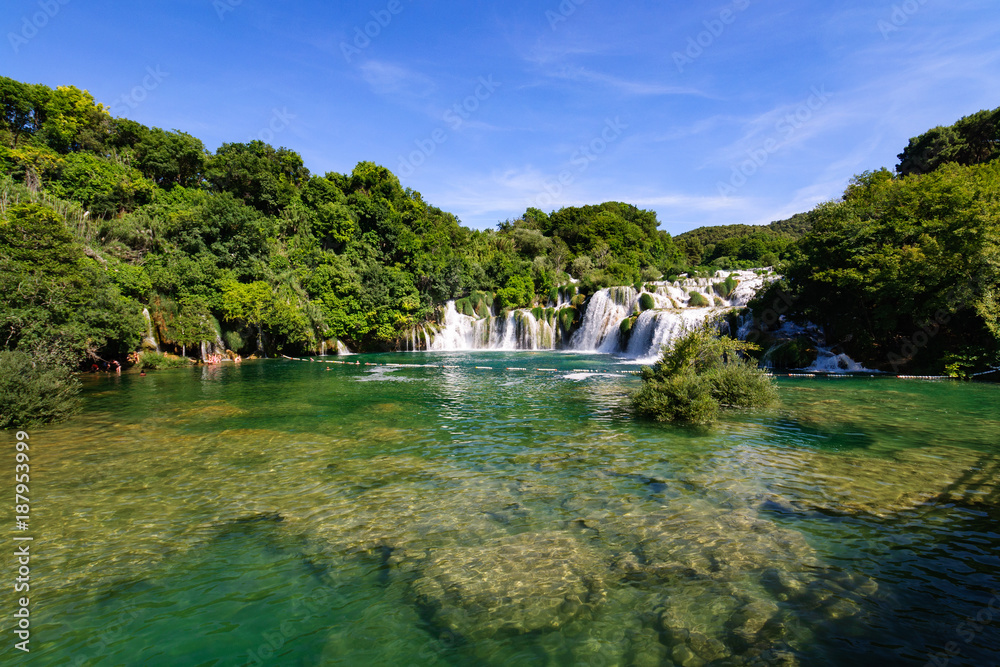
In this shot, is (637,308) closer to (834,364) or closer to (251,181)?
(834,364)

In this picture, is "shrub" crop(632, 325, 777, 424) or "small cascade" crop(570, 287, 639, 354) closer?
"shrub" crop(632, 325, 777, 424)

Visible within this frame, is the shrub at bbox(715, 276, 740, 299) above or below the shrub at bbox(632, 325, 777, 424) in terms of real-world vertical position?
above

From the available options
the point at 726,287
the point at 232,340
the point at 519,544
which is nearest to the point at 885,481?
the point at 519,544

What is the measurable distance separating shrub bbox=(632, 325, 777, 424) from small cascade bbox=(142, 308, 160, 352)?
29.9 metres

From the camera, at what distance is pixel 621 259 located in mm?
67000

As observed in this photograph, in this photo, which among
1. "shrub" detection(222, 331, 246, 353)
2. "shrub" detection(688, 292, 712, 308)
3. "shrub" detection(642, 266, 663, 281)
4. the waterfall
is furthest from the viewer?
"shrub" detection(642, 266, 663, 281)

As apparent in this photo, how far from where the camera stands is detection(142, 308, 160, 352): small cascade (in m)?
27.6

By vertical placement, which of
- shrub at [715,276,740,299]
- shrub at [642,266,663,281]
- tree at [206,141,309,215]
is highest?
tree at [206,141,309,215]

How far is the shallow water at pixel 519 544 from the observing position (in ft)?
12.3

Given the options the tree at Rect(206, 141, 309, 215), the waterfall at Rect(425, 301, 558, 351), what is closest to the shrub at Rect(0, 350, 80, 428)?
the waterfall at Rect(425, 301, 558, 351)

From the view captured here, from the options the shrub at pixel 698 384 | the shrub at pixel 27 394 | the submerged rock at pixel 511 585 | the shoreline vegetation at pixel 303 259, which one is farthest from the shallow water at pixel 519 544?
the shoreline vegetation at pixel 303 259

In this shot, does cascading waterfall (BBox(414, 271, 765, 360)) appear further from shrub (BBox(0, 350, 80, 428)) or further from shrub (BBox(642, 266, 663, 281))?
shrub (BBox(0, 350, 80, 428))

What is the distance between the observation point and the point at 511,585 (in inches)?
179

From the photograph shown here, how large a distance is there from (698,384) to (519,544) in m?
8.33
